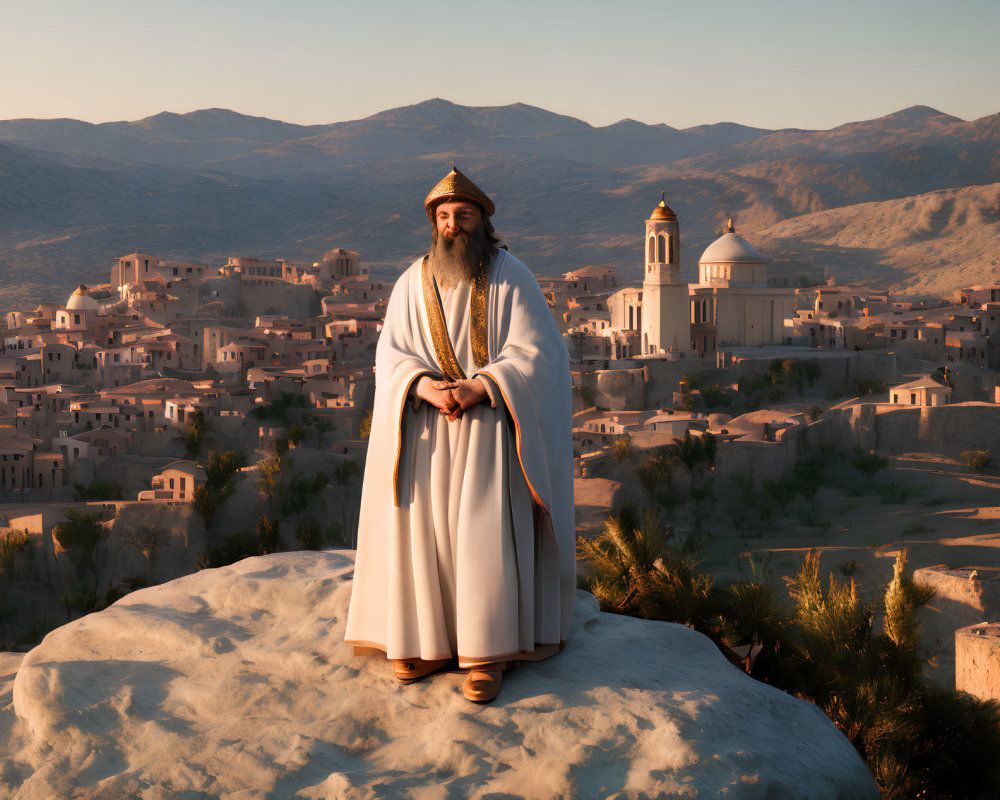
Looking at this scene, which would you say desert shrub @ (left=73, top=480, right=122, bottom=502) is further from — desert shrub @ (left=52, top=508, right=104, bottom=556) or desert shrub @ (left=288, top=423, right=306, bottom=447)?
desert shrub @ (left=288, top=423, right=306, bottom=447)

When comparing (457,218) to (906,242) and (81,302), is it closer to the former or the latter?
(81,302)

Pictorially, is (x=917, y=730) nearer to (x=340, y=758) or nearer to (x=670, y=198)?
(x=340, y=758)

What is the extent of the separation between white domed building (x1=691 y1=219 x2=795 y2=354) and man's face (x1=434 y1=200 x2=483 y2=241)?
35479 mm

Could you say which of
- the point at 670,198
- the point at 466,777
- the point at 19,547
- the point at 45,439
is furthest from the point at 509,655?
the point at 670,198

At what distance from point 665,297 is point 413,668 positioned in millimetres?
34871

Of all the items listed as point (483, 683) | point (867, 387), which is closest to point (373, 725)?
point (483, 683)

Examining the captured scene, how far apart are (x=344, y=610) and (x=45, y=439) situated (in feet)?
82.7

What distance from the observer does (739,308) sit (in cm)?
4206

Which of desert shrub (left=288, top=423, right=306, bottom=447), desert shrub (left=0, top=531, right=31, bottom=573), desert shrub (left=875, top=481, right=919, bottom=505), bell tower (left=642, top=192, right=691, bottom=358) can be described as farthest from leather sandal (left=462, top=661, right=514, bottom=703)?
bell tower (left=642, top=192, right=691, bottom=358)

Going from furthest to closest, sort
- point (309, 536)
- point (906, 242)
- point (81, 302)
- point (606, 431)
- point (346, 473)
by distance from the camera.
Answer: point (906, 242) < point (81, 302) < point (606, 431) < point (346, 473) < point (309, 536)

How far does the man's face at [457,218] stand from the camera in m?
4.39

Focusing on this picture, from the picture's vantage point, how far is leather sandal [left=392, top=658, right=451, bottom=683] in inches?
166

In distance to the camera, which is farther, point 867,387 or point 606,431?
point 867,387

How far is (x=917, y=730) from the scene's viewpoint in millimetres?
6102
